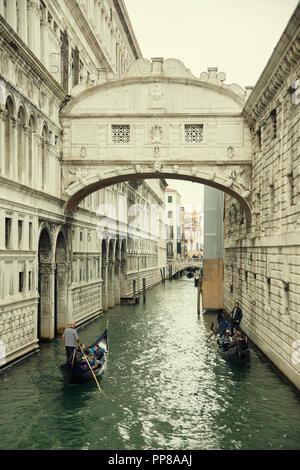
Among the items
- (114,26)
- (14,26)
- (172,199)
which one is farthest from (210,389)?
(172,199)

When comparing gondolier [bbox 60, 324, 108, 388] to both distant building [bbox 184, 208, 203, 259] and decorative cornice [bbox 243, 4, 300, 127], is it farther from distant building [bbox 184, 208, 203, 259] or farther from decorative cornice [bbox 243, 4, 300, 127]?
distant building [bbox 184, 208, 203, 259]

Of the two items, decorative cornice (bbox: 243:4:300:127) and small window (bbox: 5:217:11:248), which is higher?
decorative cornice (bbox: 243:4:300:127)

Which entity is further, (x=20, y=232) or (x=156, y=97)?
(x=156, y=97)

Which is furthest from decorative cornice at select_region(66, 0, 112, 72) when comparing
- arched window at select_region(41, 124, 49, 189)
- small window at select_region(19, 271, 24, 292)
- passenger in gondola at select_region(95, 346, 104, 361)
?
passenger in gondola at select_region(95, 346, 104, 361)

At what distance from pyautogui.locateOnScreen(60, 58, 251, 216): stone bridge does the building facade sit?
793 mm

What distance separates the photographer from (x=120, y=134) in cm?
2080

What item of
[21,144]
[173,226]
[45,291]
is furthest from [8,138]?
[173,226]

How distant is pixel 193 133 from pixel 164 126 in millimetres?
1114

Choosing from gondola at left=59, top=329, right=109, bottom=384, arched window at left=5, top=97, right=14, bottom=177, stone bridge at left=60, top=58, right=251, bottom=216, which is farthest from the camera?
stone bridge at left=60, top=58, right=251, bottom=216

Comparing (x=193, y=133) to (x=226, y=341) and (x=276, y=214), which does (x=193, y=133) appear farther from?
(x=226, y=341)

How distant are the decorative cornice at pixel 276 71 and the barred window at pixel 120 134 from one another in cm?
441

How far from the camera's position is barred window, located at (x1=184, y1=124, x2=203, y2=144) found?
20.6m

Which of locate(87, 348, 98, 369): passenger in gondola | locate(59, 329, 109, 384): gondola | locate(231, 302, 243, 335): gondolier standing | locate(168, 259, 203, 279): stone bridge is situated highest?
locate(168, 259, 203, 279): stone bridge

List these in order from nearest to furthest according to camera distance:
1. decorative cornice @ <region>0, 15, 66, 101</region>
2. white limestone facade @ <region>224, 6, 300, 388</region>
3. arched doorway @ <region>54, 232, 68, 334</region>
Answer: white limestone facade @ <region>224, 6, 300, 388</region> → decorative cornice @ <region>0, 15, 66, 101</region> → arched doorway @ <region>54, 232, 68, 334</region>
